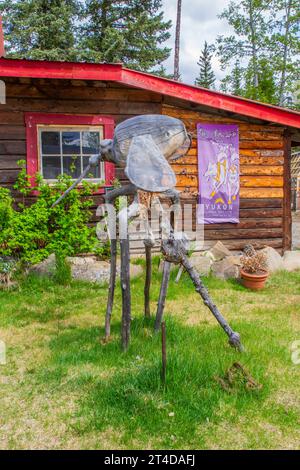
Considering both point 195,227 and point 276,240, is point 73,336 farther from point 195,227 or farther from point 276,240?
point 276,240

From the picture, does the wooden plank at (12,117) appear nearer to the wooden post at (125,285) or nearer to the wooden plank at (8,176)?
the wooden plank at (8,176)

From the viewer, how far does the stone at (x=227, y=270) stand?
598 cm

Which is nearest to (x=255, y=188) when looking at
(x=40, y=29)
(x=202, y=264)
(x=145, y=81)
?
(x=202, y=264)

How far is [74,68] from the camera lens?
17.5 feet

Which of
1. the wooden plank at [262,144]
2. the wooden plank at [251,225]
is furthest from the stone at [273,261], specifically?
the wooden plank at [262,144]

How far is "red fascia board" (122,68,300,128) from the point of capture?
5.74 meters

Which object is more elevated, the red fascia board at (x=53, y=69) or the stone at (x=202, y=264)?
the red fascia board at (x=53, y=69)

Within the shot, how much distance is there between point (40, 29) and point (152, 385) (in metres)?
19.5

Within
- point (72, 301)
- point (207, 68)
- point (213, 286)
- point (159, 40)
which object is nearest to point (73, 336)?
point (72, 301)

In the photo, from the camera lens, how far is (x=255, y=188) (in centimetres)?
720

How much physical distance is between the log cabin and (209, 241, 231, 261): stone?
0.32 metres

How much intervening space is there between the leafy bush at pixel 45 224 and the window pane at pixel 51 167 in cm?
31

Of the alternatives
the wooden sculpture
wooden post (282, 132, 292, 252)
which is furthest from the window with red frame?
wooden post (282, 132, 292, 252)

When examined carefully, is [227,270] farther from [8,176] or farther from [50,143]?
[8,176]
